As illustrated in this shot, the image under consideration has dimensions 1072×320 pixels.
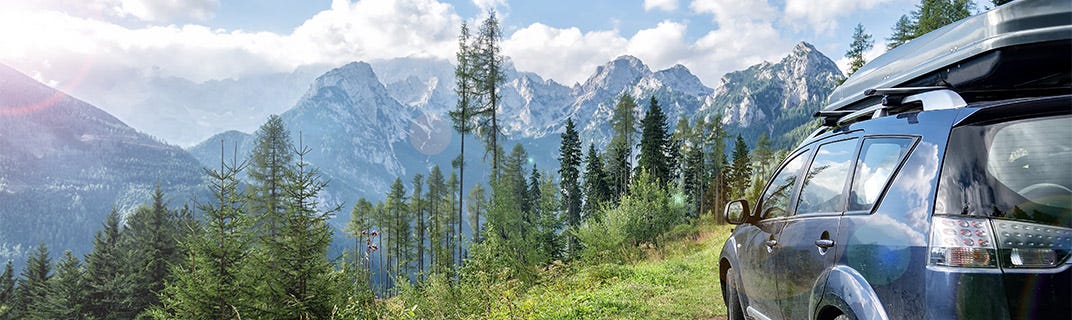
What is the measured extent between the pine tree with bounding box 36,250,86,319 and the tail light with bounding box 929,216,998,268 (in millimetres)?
32717

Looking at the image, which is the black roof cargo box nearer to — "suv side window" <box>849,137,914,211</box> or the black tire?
"suv side window" <box>849,137,914,211</box>

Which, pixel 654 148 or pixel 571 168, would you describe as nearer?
pixel 654 148

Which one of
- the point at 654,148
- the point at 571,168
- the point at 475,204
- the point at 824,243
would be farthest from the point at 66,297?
the point at 654,148

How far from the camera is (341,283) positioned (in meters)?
9.34

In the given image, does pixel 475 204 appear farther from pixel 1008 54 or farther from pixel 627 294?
pixel 1008 54

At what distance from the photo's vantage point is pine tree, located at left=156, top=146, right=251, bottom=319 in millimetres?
9359

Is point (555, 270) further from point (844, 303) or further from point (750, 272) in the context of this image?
point (844, 303)

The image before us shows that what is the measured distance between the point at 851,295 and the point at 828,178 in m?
1.14

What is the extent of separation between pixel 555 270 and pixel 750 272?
714 centimetres

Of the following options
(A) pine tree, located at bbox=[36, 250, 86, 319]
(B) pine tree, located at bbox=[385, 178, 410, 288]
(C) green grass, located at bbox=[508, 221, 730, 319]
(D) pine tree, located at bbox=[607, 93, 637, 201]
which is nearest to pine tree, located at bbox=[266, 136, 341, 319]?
(C) green grass, located at bbox=[508, 221, 730, 319]

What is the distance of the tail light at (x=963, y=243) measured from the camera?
1969mm

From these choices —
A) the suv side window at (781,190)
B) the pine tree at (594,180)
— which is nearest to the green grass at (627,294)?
the suv side window at (781,190)

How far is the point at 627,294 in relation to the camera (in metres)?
8.92

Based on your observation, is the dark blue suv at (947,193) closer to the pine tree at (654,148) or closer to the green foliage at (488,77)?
the green foliage at (488,77)
